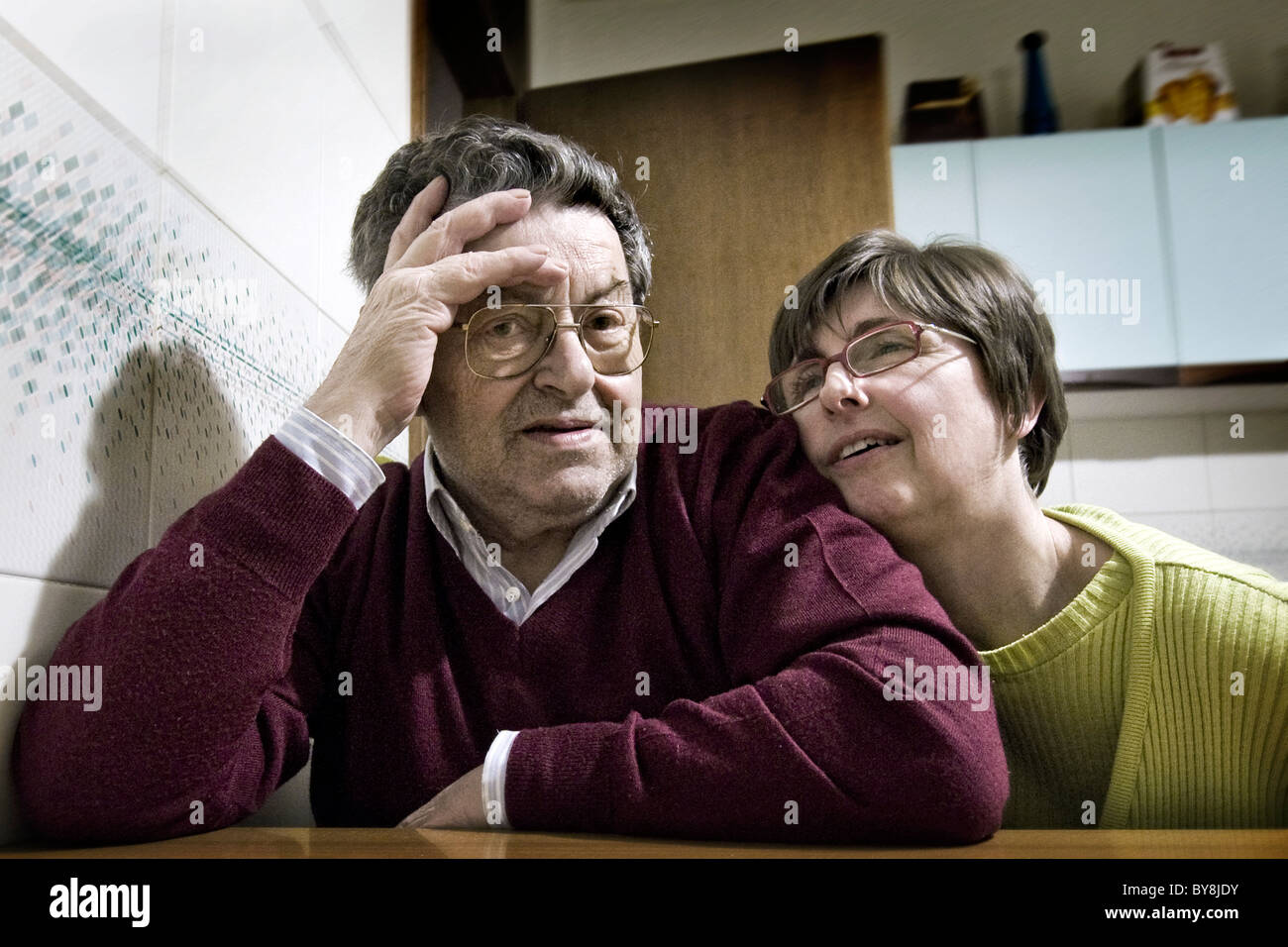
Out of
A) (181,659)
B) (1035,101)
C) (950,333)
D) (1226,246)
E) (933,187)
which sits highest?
(1035,101)

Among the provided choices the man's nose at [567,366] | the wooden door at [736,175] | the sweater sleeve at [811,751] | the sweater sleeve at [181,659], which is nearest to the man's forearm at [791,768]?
the sweater sleeve at [811,751]

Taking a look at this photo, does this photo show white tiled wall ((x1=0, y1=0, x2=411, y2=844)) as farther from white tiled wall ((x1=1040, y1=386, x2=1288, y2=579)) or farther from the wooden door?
white tiled wall ((x1=1040, y1=386, x2=1288, y2=579))

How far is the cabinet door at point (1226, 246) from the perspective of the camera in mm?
1949

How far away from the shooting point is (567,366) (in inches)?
31.0

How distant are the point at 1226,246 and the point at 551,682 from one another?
195cm

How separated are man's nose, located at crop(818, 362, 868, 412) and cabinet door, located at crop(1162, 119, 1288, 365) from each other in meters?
1.54

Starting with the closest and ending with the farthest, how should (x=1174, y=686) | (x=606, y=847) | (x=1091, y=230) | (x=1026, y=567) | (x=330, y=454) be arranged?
(x=606, y=847), (x=330, y=454), (x=1174, y=686), (x=1026, y=567), (x=1091, y=230)

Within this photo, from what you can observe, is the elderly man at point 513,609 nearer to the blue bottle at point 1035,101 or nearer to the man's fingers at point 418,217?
the man's fingers at point 418,217

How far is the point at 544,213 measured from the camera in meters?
0.84

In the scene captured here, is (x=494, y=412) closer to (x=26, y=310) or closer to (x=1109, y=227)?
(x=26, y=310)

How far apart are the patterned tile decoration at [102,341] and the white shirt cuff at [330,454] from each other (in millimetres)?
155

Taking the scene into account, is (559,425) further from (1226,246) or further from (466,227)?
(1226,246)

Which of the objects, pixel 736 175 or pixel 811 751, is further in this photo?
pixel 736 175

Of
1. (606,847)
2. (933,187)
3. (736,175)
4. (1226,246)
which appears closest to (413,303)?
(606,847)
